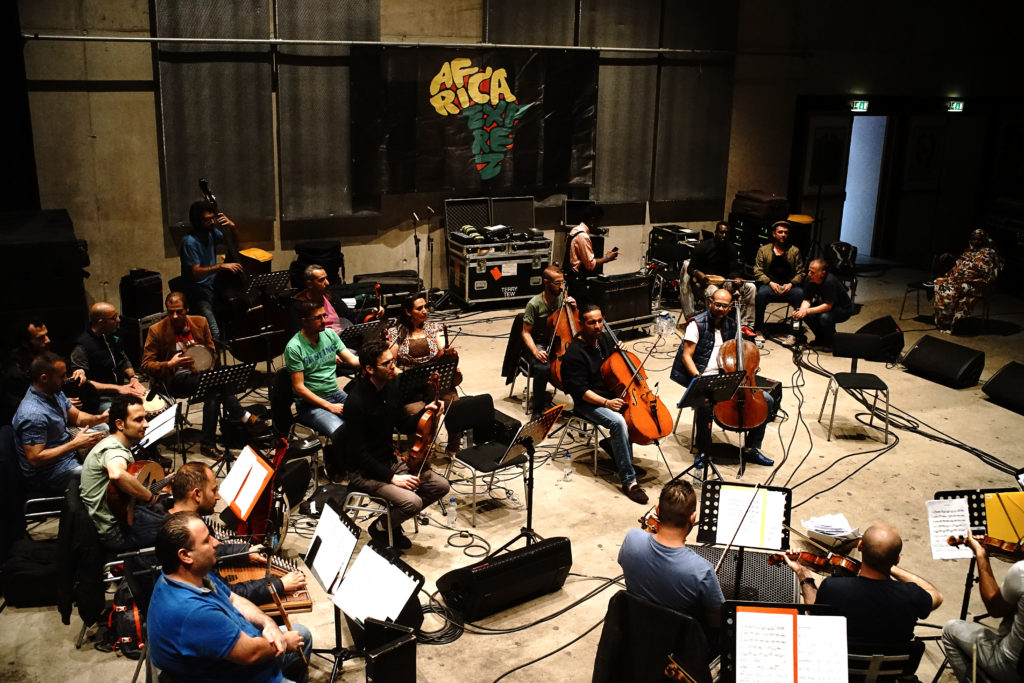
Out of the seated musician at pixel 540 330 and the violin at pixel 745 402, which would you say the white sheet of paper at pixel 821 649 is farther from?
the seated musician at pixel 540 330

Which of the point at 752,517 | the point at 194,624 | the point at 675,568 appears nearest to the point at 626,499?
the point at 752,517

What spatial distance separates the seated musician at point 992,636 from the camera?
4.37 m

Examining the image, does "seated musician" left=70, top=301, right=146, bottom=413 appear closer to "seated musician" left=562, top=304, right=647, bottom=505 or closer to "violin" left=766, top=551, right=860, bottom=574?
"seated musician" left=562, top=304, right=647, bottom=505

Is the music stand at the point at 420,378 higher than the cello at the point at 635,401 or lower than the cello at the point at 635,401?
higher

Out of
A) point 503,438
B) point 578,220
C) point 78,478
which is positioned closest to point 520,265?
point 578,220

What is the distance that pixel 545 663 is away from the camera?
206 inches

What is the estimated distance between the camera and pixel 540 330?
8.52 metres

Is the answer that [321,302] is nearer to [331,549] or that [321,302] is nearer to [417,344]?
[417,344]

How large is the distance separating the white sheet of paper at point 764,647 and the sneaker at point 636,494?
10.6 ft

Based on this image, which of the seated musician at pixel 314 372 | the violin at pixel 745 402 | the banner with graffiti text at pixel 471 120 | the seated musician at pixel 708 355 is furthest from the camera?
the banner with graffiti text at pixel 471 120

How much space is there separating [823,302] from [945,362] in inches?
58.6

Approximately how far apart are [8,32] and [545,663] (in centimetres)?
828

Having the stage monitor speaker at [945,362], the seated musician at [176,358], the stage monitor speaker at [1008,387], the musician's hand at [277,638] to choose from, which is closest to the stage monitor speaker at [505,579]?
the musician's hand at [277,638]

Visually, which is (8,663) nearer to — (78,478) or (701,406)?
(78,478)
